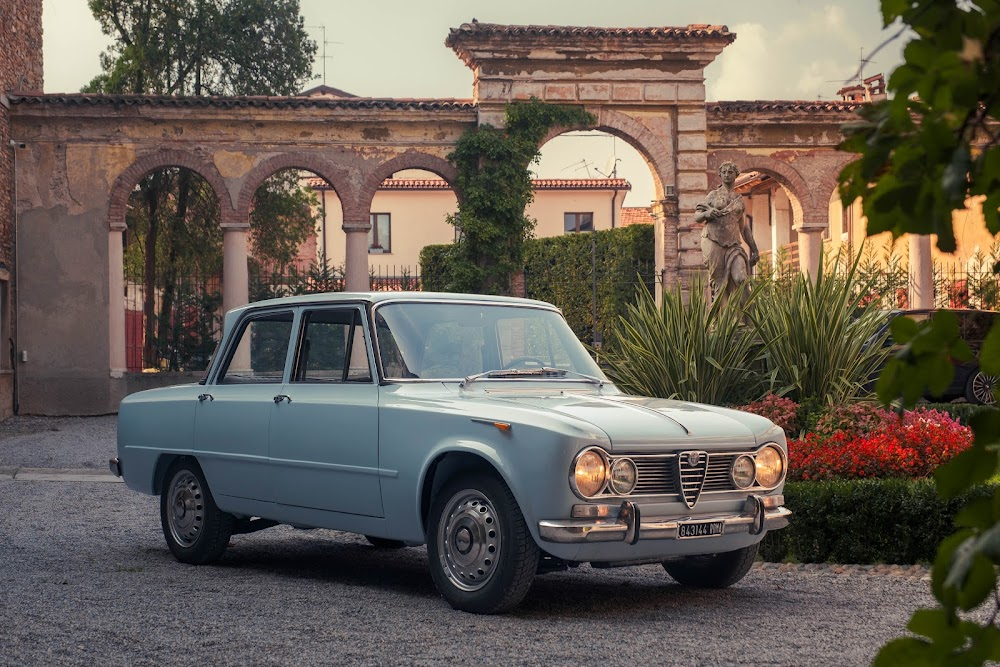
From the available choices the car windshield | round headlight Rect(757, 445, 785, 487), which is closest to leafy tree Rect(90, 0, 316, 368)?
the car windshield

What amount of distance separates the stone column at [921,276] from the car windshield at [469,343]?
19.5 m

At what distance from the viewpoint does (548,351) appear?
7.64 m

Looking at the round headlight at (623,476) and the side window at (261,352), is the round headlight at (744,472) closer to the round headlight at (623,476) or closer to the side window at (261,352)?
the round headlight at (623,476)

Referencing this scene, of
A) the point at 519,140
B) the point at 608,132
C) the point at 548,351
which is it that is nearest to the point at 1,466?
the point at 548,351

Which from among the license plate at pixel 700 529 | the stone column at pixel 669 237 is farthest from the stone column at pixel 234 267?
the license plate at pixel 700 529

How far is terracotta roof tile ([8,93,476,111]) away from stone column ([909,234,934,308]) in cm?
963

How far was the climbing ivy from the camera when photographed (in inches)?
956

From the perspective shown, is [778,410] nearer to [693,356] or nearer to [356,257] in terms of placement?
[693,356]

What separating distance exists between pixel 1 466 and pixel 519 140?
12636 millimetres

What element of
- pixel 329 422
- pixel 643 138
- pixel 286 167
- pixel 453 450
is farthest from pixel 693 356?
pixel 286 167

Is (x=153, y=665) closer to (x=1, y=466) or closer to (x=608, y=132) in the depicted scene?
(x=1, y=466)

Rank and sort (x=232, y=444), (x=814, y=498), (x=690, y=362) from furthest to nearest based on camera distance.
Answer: (x=690, y=362), (x=814, y=498), (x=232, y=444)

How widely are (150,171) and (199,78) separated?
8.18 metres

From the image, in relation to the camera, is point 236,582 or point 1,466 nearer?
point 236,582
